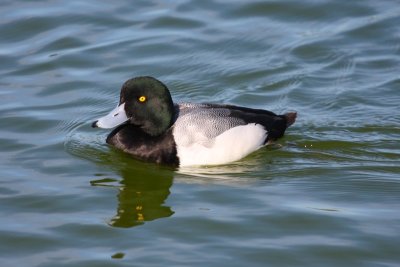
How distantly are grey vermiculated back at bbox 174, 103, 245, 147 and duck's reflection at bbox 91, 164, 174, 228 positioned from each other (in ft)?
1.50

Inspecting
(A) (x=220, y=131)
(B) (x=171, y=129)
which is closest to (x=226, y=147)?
(A) (x=220, y=131)

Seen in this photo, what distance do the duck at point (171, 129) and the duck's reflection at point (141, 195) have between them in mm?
203

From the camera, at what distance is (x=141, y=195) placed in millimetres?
9102

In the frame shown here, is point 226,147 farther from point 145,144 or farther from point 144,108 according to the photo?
point 144,108

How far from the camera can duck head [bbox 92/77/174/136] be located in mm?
9766

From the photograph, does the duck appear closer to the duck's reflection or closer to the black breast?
the black breast

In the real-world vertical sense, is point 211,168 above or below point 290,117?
below

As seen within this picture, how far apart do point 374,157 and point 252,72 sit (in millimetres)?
2860

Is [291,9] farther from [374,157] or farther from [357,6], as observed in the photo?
[374,157]

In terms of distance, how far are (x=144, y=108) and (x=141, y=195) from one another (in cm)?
116

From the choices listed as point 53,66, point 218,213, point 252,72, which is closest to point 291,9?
point 252,72

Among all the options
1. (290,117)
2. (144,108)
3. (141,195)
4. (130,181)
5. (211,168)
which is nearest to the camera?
(141,195)

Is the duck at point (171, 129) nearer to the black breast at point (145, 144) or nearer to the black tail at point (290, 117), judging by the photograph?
the black breast at point (145, 144)

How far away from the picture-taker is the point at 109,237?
795 cm
